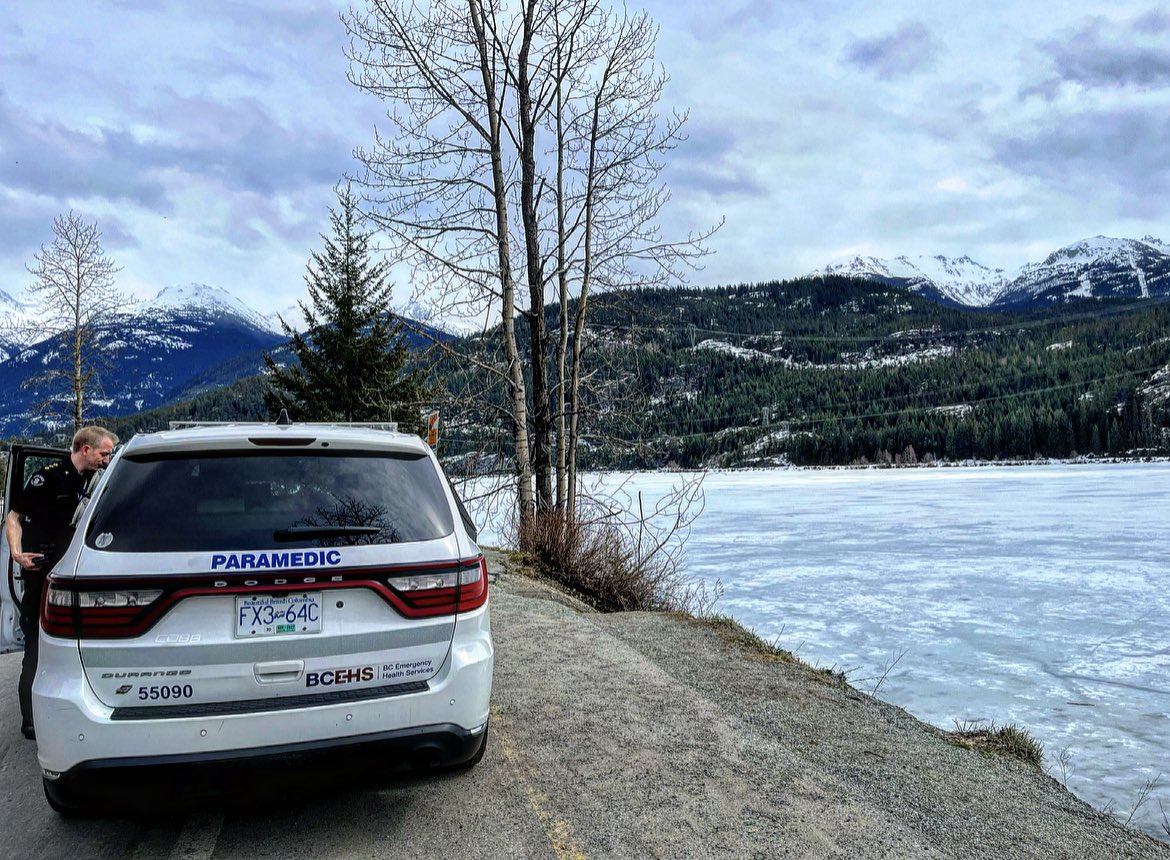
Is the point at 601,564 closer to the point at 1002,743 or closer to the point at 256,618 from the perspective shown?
the point at 1002,743

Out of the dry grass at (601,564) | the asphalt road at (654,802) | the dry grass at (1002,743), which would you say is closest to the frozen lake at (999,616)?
the dry grass at (1002,743)

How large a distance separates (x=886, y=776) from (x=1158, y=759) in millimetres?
3293

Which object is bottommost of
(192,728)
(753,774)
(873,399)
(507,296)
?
(753,774)

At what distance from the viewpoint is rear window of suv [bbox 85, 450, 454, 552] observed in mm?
2846

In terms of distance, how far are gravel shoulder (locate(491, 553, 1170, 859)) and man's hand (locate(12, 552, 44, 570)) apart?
105 inches

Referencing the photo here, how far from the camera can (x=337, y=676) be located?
2938 mm

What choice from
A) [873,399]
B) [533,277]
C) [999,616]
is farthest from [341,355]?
[873,399]

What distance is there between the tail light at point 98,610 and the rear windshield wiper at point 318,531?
454 mm

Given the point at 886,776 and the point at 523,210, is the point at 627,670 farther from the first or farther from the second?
the point at 523,210

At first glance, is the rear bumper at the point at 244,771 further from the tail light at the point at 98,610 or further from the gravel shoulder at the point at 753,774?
the gravel shoulder at the point at 753,774

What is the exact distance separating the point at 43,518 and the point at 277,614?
256cm

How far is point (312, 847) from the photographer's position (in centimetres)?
313

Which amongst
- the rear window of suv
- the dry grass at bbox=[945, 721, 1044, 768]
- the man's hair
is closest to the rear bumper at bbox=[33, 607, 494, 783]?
the rear window of suv

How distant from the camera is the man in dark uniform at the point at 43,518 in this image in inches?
163
